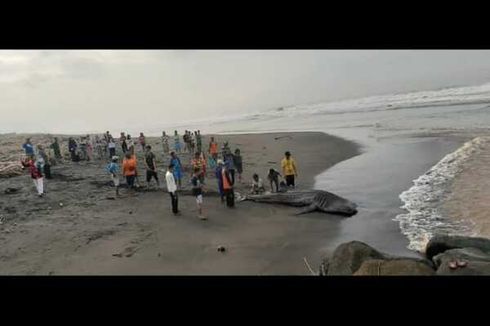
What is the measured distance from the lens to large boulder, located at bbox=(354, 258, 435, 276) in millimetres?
5766

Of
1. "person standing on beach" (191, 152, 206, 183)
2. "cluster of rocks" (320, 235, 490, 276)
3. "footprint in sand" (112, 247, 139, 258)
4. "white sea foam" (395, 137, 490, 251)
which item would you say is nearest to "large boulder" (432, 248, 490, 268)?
"cluster of rocks" (320, 235, 490, 276)

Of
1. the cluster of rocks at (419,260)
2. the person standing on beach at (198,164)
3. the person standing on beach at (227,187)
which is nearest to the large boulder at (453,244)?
the cluster of rocks at (419,260)

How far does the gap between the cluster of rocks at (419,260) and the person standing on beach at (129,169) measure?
8.24 metres

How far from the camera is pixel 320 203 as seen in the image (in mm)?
12008

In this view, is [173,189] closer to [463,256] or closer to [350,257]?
[350,257]

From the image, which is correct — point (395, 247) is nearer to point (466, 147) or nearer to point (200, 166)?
point (200, 166)

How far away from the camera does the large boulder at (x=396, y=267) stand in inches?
227

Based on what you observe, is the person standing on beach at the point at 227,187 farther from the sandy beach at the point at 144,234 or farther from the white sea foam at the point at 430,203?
the white sea foam at the point at 430,203

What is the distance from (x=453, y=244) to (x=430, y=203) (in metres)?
4.02

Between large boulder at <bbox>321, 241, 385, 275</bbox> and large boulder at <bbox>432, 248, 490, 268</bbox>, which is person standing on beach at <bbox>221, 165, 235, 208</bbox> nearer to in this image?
large boulder at <bbox>321, 241, 385, 275</bbox>

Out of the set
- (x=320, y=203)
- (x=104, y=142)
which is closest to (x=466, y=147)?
(x=320, y=203)

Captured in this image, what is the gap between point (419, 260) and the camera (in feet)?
20.1
